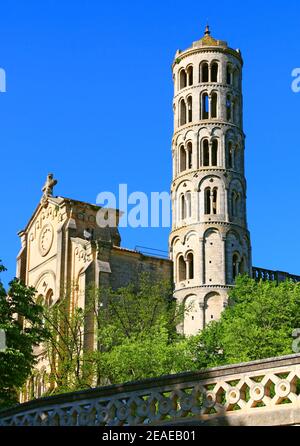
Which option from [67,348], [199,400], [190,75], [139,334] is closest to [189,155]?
[190,75]

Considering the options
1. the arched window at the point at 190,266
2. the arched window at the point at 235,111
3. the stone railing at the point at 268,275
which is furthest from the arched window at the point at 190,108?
the stone railing at the point at 268,275

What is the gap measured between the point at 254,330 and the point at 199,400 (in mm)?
28092

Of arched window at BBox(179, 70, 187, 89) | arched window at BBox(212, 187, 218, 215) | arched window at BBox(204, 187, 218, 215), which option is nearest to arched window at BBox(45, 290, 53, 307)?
arched window at BBox(204, 187, 218, 215)

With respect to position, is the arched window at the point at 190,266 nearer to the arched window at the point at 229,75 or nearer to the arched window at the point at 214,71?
the arched window at the point at 214,71

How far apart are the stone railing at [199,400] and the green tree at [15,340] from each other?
1101 cm

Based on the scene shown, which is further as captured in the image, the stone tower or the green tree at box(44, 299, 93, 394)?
the stone tower

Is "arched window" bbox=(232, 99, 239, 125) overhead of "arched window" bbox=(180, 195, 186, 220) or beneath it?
overhead

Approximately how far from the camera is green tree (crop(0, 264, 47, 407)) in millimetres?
28820

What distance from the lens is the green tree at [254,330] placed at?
141 ft

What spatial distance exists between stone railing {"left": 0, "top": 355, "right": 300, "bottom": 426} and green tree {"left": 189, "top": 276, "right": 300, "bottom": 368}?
2411 cm

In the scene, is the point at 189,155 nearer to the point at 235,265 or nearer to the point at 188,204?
Answer: the point at 188,204

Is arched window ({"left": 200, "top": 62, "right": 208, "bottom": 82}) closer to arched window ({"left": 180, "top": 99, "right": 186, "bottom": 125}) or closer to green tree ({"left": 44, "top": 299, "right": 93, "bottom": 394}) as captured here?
arched window ({"left": 180, "top": 99, "right": 186, "bottom": 125})

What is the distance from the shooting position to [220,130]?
202 ft
